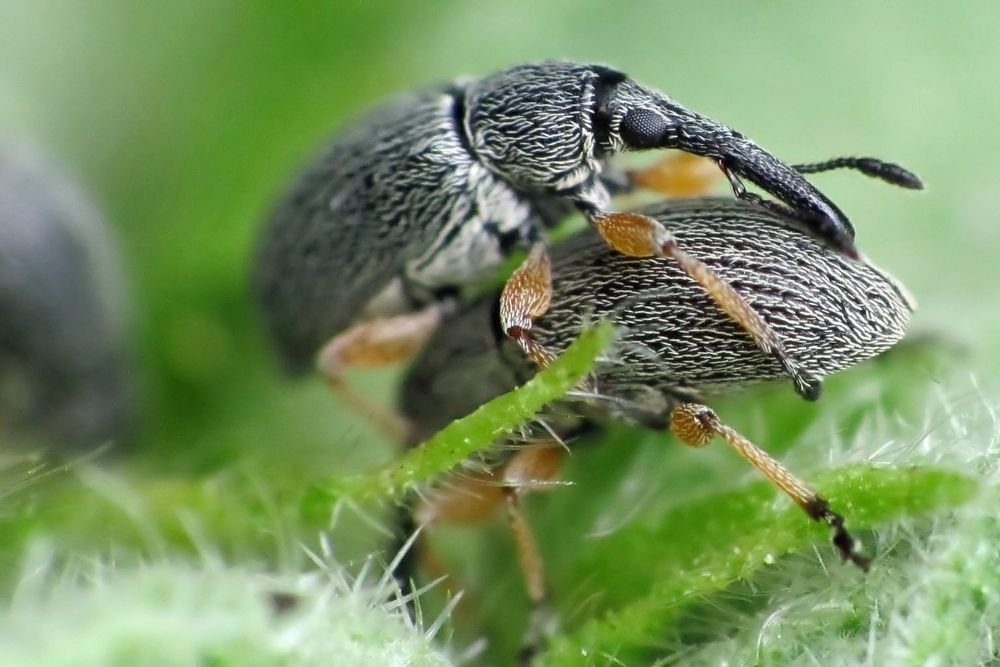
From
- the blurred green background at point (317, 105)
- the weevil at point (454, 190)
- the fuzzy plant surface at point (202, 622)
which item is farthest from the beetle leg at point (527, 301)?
the blurred green background at point (317, 105)

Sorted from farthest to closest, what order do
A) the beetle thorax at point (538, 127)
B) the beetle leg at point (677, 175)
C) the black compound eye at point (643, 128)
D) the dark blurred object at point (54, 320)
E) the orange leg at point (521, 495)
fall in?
the dark blurred object at point (54, 320) → the beetle leg at point (677, 175) → the beetle thorax at point (538, 127) → the black compound eye at point (643, 128) → the orange leg at point (521, 495)

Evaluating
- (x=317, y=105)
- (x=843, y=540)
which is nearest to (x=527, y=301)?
(x=843, y=540)

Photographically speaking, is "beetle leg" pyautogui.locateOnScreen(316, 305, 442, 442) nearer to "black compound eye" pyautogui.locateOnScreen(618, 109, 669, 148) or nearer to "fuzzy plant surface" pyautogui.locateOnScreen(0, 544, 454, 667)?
"black compound eye" pyautogui.locateOnScreen(618, 109, 669, 148)

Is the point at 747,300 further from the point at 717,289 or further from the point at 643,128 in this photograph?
the point at 643,128

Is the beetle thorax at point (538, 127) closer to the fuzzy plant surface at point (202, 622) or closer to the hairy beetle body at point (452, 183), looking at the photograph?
the hairy beetle body at point (452, 183)

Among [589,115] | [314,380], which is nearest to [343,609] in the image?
[589,115]

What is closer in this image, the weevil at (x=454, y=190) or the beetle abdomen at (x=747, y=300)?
the beetle abdomen at (x=747, y=300)

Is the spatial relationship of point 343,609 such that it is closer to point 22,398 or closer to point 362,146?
point 362,146
